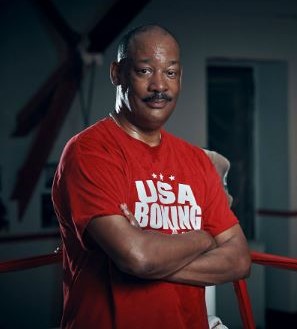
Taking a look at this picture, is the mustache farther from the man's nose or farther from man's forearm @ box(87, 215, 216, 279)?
man's forearm @ box(87, 215, 216, 279)

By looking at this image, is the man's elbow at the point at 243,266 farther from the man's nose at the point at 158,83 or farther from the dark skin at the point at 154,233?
the man's nose at the point at 158,83

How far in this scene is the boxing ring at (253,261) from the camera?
1.91 m

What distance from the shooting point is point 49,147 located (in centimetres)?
410

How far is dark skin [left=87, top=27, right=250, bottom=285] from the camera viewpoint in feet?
4.63

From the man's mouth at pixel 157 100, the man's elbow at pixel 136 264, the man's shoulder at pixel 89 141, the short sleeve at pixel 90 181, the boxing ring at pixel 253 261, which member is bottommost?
the boxing ring at pixel 253 261

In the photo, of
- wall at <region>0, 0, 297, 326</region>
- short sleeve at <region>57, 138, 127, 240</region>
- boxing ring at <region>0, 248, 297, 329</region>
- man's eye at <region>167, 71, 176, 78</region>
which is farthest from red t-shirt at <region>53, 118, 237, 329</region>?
wall at <region>0, 0, 297, 326</region>

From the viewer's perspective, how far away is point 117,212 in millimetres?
1438

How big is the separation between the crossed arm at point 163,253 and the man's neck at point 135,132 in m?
0.29

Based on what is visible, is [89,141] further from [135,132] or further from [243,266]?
[243,266]

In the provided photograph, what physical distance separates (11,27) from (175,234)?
320cm

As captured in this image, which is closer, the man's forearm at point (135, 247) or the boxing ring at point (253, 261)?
the man's forearm at point (135, 247)

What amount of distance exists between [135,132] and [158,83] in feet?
0.57

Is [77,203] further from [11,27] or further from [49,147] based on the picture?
[11,27]

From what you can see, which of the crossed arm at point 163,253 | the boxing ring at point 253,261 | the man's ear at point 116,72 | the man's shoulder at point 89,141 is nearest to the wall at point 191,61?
the boxing ring at point 253,261
